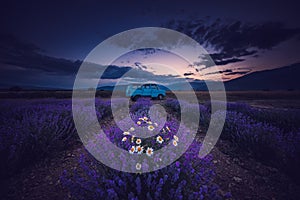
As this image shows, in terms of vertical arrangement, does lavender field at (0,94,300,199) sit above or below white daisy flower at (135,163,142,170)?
below

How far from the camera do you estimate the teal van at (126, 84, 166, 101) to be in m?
13.8

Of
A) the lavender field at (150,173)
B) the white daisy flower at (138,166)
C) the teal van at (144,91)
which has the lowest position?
the lavender field at (150,173)

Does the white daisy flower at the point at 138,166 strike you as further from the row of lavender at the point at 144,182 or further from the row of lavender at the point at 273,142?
the row of lavender at the point at 273,142

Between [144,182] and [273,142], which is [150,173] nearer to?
[144,182]

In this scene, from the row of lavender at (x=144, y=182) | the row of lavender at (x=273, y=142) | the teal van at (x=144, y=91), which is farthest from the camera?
the teal van at (x=144, y=91)

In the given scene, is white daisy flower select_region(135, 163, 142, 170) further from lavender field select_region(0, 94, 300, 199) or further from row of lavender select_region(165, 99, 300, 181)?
row of lavender select_region(165, 99, 300, 181)

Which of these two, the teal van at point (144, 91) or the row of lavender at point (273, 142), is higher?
the teal van at point (144, 91)

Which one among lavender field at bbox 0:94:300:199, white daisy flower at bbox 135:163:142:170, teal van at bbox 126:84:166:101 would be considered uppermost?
teal van at bbox 126:84:166:101

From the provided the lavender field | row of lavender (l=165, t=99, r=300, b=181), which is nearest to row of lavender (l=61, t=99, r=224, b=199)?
the lavender field

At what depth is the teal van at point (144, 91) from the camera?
45.3 ft

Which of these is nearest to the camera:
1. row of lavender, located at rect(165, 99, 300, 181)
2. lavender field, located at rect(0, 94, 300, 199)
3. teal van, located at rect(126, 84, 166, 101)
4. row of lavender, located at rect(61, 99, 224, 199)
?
row of lavender, located at rect(61, 99, 224, 199)

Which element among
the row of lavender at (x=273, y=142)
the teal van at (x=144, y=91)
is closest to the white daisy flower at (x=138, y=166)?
the row of lavender at (x=273, y=142)

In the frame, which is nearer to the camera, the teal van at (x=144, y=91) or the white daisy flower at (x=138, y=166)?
the white daisy flower at (x=138, y=166)

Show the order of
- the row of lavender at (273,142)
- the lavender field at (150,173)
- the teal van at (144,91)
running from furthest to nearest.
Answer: the teal van at (144,91), the row of lavender at (273,142), the lavender field at (150,173)
